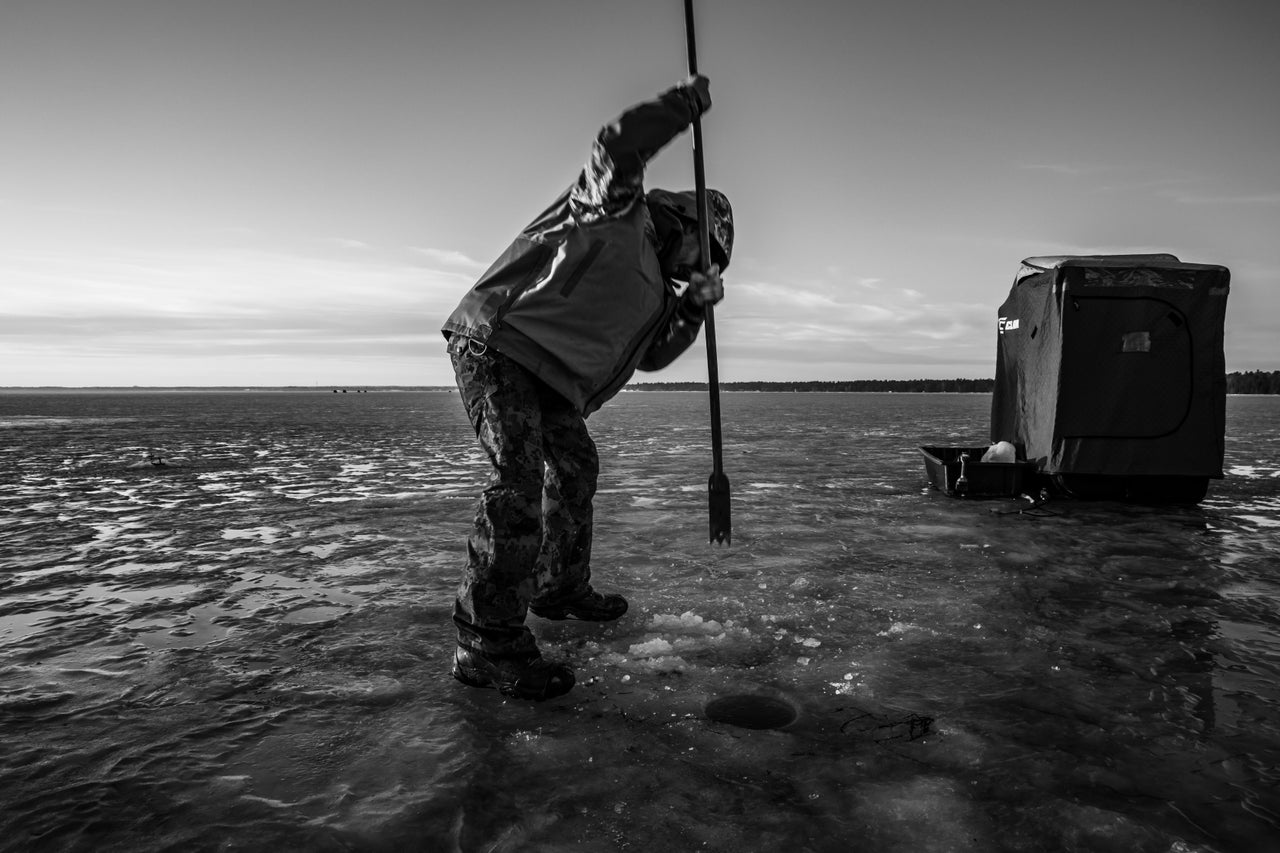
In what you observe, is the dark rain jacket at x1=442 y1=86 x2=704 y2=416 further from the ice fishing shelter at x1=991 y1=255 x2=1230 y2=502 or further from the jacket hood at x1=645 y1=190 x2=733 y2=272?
the ice fishing shelter at x1=991 y1=255 x2=1230 y2=502

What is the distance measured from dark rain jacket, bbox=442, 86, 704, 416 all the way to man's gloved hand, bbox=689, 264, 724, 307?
268 millimetres

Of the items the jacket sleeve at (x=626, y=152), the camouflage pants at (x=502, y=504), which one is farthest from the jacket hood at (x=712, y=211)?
the camouflage pants at (x=502, y=504)

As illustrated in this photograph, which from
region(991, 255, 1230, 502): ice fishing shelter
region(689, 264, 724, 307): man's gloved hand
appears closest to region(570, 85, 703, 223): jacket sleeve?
region(689, 264, 724, 307): man's gloved hand

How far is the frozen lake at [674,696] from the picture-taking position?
6.44 feet

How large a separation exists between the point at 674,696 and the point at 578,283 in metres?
1.56

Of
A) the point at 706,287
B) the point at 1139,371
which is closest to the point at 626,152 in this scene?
the point at 706,287

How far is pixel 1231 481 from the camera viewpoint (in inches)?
359

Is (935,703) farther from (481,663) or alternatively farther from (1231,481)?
(1231,481)

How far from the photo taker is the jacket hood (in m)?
3.21

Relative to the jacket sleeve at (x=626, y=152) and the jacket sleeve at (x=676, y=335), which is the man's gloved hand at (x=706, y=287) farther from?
the jacket sleeve at (x=626, y=152)

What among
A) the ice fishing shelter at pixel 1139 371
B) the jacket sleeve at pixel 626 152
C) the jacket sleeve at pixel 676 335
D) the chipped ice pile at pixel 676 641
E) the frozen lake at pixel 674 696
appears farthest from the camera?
the ice fishing shelter at pixel 1139 371

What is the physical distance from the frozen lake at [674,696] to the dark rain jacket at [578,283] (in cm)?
128

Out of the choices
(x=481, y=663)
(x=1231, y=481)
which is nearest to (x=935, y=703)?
(x=481, y=663)

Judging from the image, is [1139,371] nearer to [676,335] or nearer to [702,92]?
[676,335]
